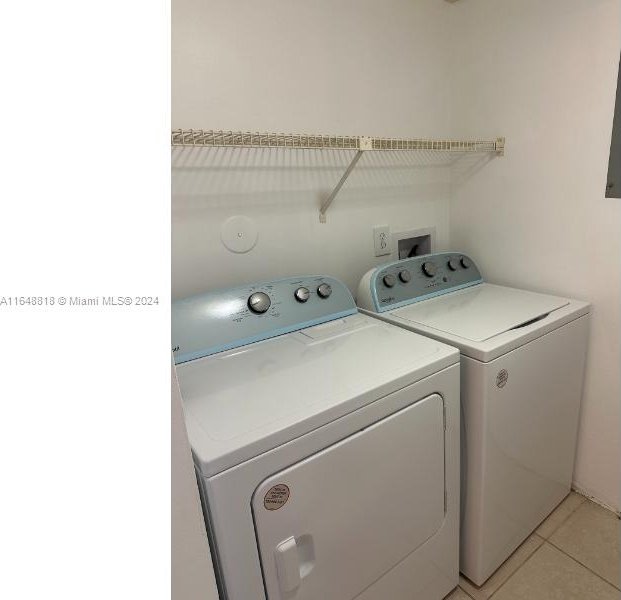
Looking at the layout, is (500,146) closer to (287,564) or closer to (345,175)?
(345,175)

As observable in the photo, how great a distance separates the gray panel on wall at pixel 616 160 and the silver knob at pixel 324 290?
1.11 meters

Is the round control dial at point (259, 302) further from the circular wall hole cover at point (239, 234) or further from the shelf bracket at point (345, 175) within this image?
the shelf bracket at point (345, 175)

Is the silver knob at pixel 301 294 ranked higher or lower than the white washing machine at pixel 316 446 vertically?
higher

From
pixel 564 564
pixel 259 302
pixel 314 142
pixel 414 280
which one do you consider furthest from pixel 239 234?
pixel 564 564

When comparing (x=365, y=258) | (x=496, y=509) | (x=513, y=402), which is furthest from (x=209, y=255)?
(x=496, y=509)

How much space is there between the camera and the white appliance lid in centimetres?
87

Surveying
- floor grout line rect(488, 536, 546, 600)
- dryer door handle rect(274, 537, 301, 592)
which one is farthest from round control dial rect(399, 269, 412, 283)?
floor grout line rect(488, 536, 546, 600)

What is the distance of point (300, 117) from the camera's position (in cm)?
154

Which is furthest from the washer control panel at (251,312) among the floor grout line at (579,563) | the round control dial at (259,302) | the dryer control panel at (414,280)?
the floor grout line at (579,563)

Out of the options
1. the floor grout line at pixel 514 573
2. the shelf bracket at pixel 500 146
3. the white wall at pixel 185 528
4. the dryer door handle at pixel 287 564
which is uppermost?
the shelf bracket at pixel 500 146

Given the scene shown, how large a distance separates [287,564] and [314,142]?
4.14ft

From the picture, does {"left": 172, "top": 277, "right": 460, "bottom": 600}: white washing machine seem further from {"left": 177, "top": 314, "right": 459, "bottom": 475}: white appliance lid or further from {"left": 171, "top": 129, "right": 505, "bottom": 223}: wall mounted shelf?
{"left": 171, "top": 129, "right": 505, "bottom": 223}: wall mounted shelf

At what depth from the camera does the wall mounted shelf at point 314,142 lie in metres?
1.20

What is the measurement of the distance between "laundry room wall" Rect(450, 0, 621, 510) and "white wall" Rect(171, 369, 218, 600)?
1681 millimetres
